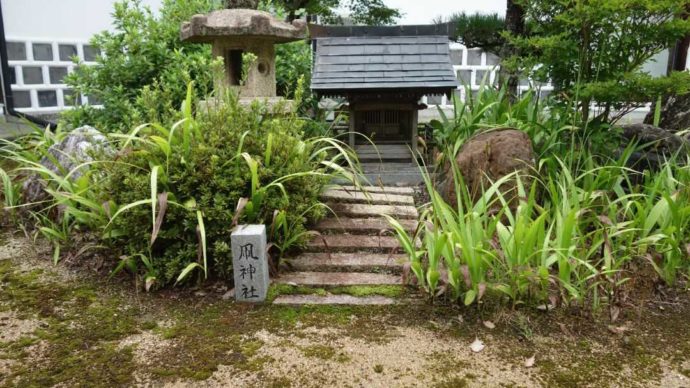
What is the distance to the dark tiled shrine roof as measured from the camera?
482 centimetres

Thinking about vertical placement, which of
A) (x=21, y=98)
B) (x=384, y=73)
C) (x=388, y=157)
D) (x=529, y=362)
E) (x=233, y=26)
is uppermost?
(x=233, y=26)

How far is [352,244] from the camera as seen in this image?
11.7 ft

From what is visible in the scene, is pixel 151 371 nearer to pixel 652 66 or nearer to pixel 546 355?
pixel 546 355

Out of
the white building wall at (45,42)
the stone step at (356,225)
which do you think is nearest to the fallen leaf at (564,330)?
the stone step at (356,225)

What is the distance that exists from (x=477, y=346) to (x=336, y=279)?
3.37ft

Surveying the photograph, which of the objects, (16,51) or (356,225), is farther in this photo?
(16,51)

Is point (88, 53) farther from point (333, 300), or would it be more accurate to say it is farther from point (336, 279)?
point (333, 300)

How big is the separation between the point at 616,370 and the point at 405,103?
334 centimetres

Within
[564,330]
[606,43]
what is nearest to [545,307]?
[564,330]

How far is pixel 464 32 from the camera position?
7695 mm

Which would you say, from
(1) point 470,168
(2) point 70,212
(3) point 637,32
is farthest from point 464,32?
(2) point 70,212

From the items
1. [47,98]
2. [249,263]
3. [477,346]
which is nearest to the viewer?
[477,346]

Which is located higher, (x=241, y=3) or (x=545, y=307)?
(x=241, y=3)

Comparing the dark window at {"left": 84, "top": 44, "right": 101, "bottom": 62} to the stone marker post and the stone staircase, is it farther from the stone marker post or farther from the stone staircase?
the stone marker post
